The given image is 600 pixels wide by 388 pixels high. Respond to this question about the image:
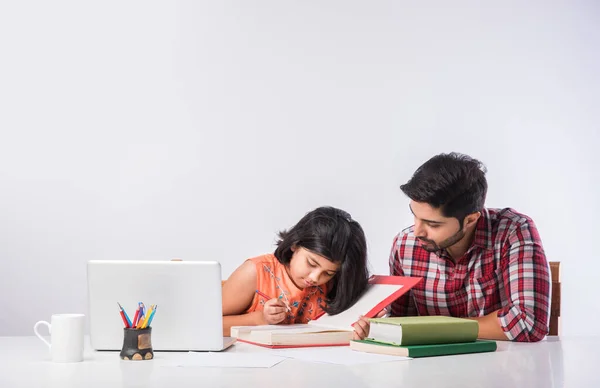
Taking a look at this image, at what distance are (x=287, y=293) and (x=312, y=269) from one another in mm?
168

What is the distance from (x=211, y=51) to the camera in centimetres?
345

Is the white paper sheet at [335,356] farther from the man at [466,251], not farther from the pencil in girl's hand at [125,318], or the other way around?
the man at [466,251]

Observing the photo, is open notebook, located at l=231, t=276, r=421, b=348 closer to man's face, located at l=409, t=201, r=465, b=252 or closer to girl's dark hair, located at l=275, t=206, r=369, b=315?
girl's dark hair, located at l=275, t=206, r=369, b=315

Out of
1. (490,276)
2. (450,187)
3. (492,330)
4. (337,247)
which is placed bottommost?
(492,330)

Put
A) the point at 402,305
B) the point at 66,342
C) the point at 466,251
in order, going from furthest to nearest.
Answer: the point at 402,305
the point at 466,251
the point at 66,342

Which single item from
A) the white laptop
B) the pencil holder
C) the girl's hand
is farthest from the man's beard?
the pencil holder

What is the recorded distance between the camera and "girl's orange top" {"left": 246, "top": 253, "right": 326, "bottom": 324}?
219cm

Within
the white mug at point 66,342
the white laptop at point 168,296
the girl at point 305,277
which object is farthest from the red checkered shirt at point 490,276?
the white mug at point 66,342

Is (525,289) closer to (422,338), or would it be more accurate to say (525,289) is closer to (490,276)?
(490,276)

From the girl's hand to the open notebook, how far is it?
0.31ft

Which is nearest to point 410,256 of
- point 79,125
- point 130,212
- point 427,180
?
point 427,180

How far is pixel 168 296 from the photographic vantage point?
1.46 meters

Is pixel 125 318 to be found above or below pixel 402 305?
above

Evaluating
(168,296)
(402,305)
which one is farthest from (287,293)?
(168,296)
